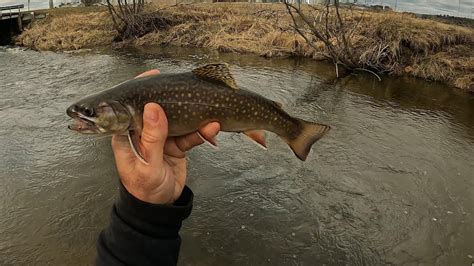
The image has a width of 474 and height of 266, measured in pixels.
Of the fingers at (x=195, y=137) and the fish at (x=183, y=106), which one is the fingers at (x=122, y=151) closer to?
the fish at (x=183, y=106)

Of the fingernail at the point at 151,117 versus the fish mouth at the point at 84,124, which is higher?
the fingernail at the point at 151,117

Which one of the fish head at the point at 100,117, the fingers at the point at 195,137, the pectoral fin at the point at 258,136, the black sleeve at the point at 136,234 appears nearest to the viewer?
the black sleeve at the point at 136,234

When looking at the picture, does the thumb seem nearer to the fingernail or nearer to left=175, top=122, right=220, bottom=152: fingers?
the fingernail

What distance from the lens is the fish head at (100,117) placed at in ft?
8.96

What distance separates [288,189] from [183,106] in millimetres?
4528

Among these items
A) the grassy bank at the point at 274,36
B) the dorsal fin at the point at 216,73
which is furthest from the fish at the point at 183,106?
the grassy bank at the point at 274,36

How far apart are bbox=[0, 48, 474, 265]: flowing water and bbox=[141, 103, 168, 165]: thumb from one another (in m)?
3.44

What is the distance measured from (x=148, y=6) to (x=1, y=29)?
9.27 meters

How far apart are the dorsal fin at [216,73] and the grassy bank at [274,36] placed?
12.8m

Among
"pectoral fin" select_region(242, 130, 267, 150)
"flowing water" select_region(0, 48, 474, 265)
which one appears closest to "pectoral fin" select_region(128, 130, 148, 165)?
"pectoral fin" select_region(242, 130, 267, 150)

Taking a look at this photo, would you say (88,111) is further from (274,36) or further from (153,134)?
(274,36)

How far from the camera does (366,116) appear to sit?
10656 millimetres

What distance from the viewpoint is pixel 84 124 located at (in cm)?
278

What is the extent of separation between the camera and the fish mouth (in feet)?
9.02
